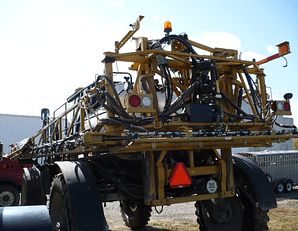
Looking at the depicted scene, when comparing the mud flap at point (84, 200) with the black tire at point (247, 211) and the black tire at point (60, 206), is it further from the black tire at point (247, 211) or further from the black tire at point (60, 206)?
the black tire at point (247, 211)

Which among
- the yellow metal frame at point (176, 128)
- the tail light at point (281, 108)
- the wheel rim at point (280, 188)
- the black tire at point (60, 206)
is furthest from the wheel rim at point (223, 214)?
the wheel rim at point (280, 188)

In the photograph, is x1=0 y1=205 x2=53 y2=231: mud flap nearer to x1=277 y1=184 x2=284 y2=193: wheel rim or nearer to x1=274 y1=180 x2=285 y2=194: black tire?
x1=274 y1=180 x2=285 y2=194: black tire

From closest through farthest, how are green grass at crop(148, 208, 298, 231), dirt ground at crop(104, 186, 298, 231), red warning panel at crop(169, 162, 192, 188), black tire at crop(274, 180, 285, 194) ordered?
red warning panel at crop(169, 162, 192, 188) → green grass at crop(148, 208, 298, 231) → dirt ground at crop(104, 186, 298, 231) → black tire at crop(274, 180, 285, 194)

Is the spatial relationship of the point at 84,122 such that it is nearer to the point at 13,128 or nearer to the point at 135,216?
the point at 135,216

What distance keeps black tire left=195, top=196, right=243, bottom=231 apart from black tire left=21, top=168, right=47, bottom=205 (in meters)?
3.88

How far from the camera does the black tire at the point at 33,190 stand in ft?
25.5

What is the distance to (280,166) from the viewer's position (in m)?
17.4

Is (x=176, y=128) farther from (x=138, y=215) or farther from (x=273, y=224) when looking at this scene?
(x=273, y=224)

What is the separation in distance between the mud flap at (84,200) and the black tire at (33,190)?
3.44m

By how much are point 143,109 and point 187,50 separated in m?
1.59

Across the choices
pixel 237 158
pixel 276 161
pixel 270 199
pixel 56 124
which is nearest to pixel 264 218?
pixel 270 199

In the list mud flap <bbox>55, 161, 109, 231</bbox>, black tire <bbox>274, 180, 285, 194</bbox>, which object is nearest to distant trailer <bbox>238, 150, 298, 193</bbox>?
black tire <bbox>274, 180, 285, 194</bbox>

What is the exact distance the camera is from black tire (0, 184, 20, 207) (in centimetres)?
1097

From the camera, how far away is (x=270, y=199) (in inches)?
215
